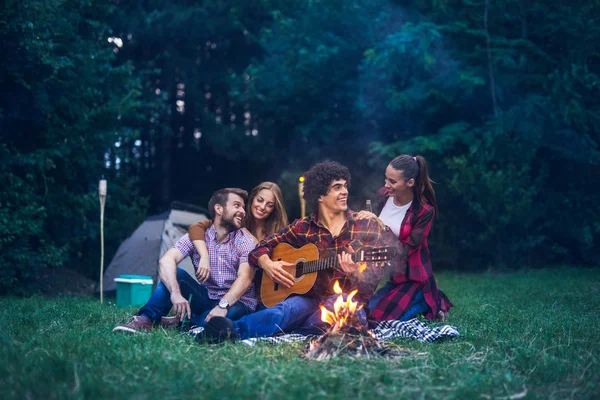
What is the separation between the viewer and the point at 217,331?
4.04m

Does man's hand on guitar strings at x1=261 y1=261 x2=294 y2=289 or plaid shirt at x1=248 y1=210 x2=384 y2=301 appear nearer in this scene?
plaid shirt at x1=248 y1=210 x2=384 y2=301

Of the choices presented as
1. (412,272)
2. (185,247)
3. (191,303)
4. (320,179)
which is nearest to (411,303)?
(412,272)

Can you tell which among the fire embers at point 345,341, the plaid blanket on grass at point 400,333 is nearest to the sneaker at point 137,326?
the plaid blanket on grass at point 400,333

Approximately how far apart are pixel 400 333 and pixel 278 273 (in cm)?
102

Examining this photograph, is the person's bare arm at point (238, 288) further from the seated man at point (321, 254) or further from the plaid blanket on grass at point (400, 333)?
the plaid blanket on grass at point (400, 333)

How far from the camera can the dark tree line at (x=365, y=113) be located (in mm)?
9016

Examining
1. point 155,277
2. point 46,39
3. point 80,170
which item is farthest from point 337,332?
point 80,170

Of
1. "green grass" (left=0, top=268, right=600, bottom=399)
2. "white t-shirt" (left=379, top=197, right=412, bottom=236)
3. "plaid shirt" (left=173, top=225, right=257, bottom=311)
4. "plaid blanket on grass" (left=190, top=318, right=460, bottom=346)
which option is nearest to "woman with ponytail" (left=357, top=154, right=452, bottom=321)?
"white t-shirt" (left=379, top=197, right=412, bottom=236)

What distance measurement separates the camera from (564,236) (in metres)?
12.3

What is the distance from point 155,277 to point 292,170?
7003mm

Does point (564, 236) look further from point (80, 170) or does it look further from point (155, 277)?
point (80, 170)

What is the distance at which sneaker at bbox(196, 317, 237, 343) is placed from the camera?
404 cm

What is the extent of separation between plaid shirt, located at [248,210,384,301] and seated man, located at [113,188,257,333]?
19 centimetres

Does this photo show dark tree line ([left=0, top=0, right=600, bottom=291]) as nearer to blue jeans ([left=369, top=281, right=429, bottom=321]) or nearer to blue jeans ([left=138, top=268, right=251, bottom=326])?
blue jeans ([left=138, top=268, right=251, bottom=326])
